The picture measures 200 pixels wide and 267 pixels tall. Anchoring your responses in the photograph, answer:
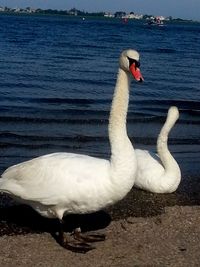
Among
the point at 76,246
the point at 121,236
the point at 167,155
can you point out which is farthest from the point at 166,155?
the point at 76,246

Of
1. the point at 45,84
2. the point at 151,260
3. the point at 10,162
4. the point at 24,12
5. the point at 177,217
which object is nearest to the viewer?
the point at 151,260

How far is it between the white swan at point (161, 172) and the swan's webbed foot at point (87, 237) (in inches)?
90.0

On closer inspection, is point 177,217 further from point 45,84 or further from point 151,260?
point 45,84

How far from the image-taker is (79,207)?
6820 millimetres

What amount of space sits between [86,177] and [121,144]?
53 centimetres

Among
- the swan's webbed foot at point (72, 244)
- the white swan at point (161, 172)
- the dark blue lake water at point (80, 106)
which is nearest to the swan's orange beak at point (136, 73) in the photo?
the swan's webbed foot at point (72, 244)

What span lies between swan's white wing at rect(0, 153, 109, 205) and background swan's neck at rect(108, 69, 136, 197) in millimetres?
132

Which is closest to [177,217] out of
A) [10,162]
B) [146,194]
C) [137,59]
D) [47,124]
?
[146,194]

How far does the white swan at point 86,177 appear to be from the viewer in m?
6.66

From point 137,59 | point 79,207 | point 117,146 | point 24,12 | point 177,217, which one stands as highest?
point 137,59

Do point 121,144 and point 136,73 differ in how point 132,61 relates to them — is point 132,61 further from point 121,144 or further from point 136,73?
point 121,144

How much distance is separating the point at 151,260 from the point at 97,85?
15.8m

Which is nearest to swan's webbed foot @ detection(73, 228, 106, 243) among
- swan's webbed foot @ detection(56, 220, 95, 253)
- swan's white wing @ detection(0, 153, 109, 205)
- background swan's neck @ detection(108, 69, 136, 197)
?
swan's webbed foot @ detection(56, 220, 95, 253)

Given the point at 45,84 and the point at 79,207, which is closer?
the point at 79,207
